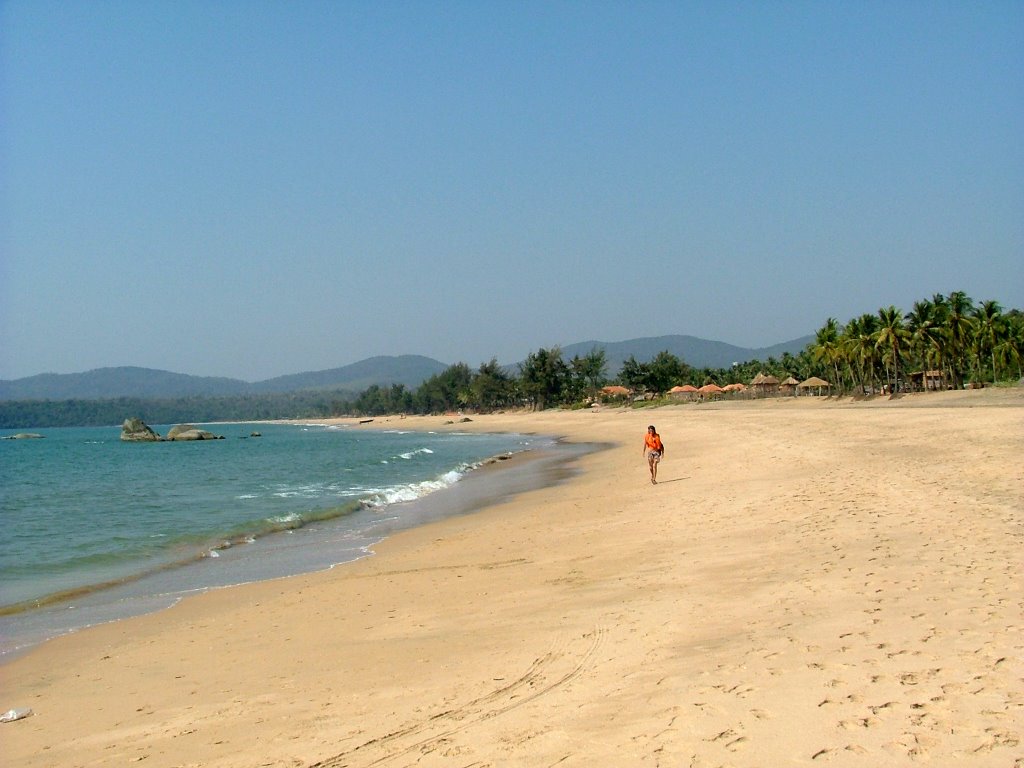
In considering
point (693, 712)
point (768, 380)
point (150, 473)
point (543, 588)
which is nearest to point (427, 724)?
point (693, 712)

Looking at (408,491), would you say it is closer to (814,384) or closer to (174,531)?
(174,531)

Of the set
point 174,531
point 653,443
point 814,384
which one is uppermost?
point 814,384

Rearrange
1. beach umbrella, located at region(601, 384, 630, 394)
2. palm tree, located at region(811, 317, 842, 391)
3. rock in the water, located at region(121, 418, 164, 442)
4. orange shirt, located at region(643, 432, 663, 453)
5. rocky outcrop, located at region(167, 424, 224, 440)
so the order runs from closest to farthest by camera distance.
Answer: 1. orange shirt, located at region(643, 432, 663, 453)
2. palm tree, located at region(811, 317, 842, 391)
3. rock in the water, located at region(121, 418, 164, 442)
4. rocky outcrop, located at region(167, 424, 224, 440)
5. beach umbrella, located at region(601, 384, 630, 394)

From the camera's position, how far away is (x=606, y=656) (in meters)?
6.45

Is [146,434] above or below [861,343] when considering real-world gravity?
below

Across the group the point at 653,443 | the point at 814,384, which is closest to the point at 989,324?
the point at 814,384

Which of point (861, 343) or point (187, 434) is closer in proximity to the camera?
point (861, 343)

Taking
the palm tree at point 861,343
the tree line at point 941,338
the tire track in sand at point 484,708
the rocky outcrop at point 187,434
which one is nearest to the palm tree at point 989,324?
the tree line at point 941,338

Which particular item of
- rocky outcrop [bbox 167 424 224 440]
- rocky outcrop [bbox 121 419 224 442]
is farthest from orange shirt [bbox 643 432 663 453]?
rocky outcrop [bbox 167 424 224 440]

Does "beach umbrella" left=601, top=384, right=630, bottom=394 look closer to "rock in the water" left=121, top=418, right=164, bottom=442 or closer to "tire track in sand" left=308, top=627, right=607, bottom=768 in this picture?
"rock in the water" left=121, top=418, right=164, bottom=442

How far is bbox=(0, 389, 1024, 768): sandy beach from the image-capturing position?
473 cm

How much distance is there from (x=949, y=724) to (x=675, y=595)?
397cm

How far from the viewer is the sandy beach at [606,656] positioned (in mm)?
4734

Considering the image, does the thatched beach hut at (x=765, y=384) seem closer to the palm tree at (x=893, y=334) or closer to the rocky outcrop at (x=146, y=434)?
the palm tree at (x=893, y=334)
